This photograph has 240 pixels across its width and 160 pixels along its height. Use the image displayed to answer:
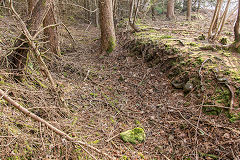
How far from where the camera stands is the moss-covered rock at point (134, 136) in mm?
3343

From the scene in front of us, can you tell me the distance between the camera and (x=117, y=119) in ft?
12.9

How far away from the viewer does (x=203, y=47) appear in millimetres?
4965

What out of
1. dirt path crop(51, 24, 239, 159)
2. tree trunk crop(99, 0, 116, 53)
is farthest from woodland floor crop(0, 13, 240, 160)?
tree trunk crop(99, 0, 116, 53)

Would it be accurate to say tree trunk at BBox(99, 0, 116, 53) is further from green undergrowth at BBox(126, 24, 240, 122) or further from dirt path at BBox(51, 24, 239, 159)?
green undergrowth at BBox(126, 24, 240, 122)

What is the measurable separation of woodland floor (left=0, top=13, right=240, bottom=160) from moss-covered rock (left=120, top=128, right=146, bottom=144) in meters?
0.09

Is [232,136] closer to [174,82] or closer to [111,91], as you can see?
[174,82]

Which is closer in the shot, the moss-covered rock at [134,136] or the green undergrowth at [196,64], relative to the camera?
the moss-covered rock at [134,136]

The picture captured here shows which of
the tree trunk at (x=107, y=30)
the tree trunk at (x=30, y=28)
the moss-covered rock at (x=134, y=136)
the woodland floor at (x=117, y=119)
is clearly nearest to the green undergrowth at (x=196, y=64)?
the woodland floor at (x=117, y=119)

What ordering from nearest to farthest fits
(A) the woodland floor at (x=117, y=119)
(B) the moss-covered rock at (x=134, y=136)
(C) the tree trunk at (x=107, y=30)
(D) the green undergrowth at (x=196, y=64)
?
(A) the woodland floor at (x=117, y=119) < (B) the moss-covered rock at (x=134, y=136) < (D) the green undergrowth at (x=196, y=64) < (C) the tree trunk at (x=107, y=30)

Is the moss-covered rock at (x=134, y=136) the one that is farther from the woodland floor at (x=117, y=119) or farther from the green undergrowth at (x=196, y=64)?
the green undergrowth at (x=196, y=64)

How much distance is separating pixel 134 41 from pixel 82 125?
485 centimetres

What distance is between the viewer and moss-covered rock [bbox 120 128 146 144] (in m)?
3.34

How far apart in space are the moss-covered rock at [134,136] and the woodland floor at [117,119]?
9 centimetres

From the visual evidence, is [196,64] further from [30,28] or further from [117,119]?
[30,28]
